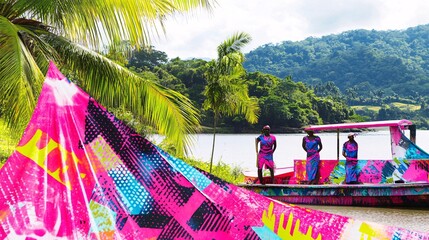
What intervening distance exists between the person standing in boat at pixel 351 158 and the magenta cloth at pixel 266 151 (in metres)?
1.53

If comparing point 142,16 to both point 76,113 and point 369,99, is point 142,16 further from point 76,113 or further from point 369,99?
point 369,99

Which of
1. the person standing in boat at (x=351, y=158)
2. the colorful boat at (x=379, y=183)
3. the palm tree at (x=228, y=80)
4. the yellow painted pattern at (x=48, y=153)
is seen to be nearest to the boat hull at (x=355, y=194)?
the colorful boat at (x=379, y=183)

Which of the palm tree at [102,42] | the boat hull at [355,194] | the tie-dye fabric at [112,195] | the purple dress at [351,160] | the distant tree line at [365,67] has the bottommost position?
the boat hull at [355,194]

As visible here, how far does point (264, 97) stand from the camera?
47.7m

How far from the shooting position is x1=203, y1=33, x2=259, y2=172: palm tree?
1556cm

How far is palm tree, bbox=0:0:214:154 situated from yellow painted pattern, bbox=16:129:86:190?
4.00m

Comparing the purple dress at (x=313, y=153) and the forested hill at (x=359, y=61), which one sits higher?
the forested hill at (x=359, y=61)

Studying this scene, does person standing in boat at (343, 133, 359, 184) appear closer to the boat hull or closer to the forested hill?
the boat hull

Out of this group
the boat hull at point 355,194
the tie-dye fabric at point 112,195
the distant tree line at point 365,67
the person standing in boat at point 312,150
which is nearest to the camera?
the tie-dye fabric at point 112,195

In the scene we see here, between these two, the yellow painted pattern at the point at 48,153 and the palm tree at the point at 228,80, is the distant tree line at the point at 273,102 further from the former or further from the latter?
the yellow painted pattern at the point at 48,153

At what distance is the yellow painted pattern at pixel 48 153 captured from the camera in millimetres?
2301

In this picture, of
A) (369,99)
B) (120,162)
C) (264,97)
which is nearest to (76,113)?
(120,162)

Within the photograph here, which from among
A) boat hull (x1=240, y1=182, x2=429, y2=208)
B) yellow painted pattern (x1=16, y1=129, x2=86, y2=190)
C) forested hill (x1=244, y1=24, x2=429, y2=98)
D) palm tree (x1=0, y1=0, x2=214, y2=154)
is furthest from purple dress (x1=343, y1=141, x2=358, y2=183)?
forested hill (x1=244, y1=24, x2=429, y2=98)

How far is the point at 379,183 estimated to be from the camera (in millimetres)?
11445
